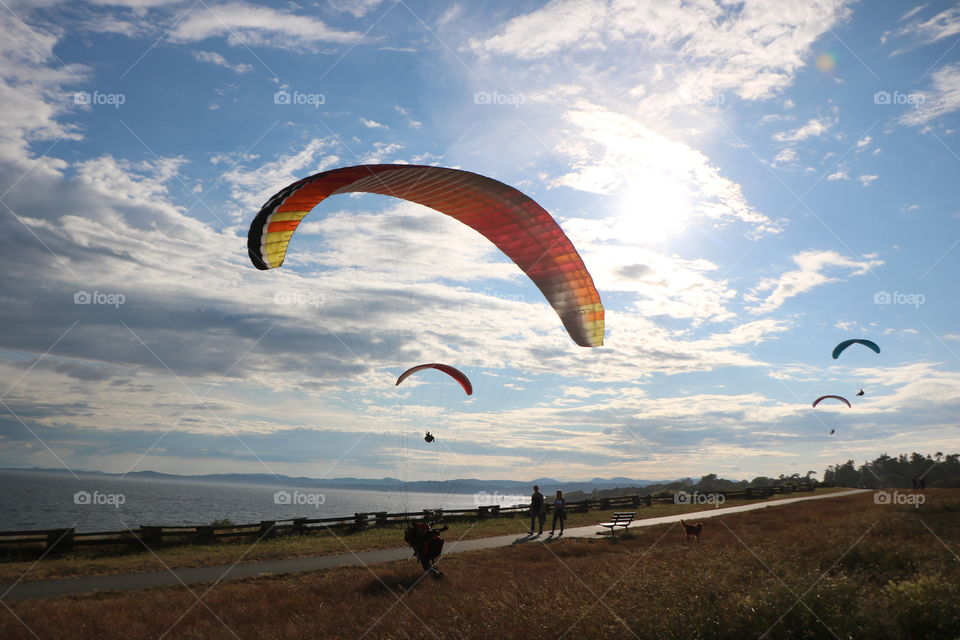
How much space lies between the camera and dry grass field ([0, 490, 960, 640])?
7.93 metres

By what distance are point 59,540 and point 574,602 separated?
1441 centimetres

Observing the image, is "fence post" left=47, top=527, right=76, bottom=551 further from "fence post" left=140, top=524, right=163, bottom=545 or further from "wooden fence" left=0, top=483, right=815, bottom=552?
"fence post" left=140, top=524, right=163, bottom=545

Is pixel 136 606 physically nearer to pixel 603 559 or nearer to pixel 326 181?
pixel 326 181

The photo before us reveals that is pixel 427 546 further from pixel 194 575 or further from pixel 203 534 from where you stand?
pixel 203 534

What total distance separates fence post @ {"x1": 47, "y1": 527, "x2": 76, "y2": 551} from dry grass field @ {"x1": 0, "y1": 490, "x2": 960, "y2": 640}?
283 inches

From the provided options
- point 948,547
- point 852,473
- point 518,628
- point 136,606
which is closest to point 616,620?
point 518,628

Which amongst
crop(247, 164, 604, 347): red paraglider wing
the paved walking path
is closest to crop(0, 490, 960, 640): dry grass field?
the paved walking path

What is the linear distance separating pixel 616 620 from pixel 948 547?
9.11 meters

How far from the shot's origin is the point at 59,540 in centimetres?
1616

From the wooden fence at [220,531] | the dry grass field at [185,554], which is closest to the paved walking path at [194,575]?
the dry grass field at [185,554]

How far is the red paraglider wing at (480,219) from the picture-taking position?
12.8 m

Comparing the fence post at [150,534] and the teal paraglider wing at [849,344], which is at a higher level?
the teal paraglider wing at [849,344]

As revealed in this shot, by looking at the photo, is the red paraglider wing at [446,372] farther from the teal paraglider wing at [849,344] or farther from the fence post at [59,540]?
the teal paraglider wing at [849,344]

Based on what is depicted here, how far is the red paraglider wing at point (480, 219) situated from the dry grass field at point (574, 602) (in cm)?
621
